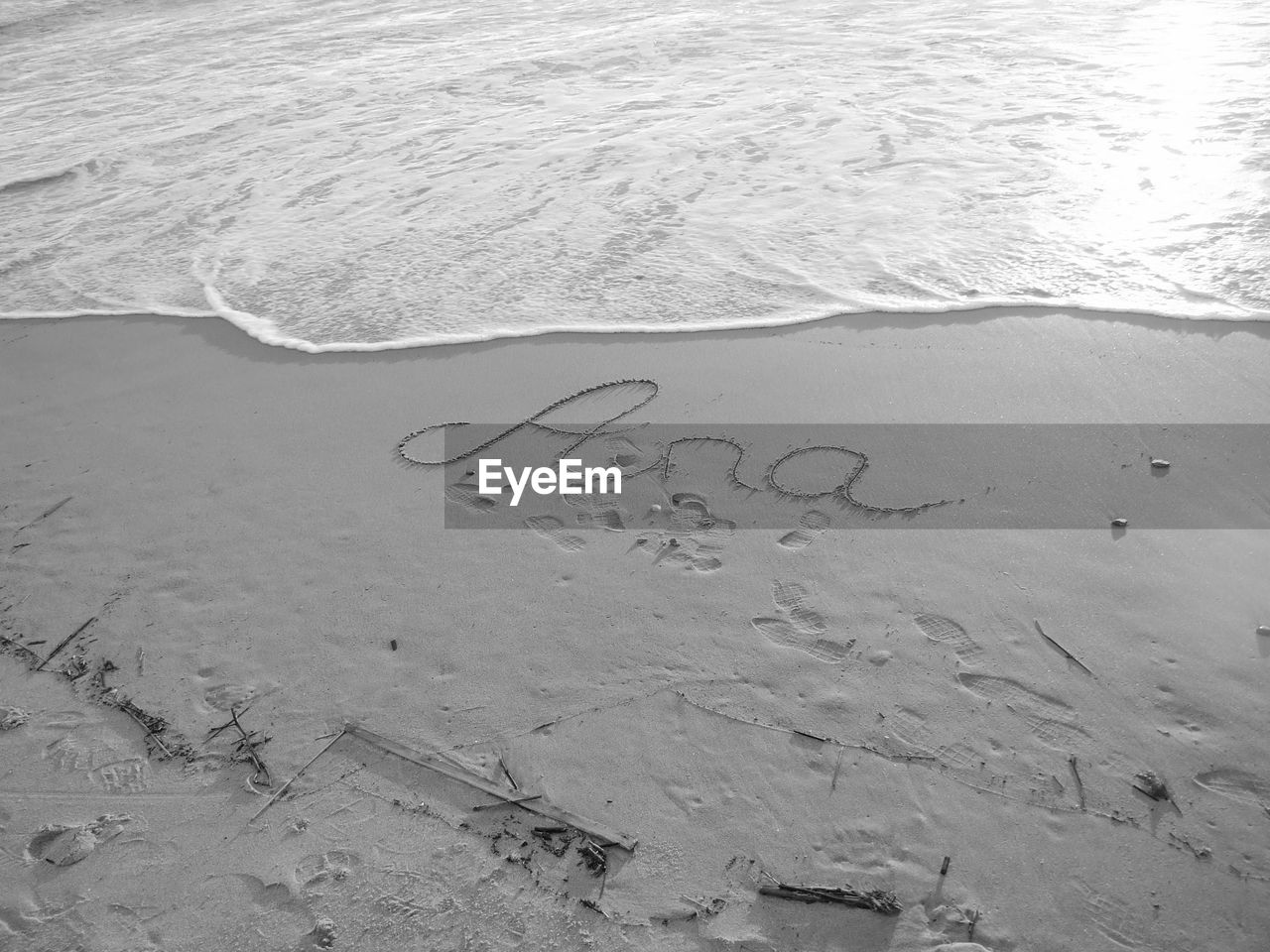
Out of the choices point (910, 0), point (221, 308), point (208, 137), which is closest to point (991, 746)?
point (221, 308)

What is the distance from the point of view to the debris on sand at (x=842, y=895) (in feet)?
7.02

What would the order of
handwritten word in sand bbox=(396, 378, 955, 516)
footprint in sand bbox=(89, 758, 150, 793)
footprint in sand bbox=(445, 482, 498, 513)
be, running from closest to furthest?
footprint in sand bbox=(89, 758, 150, 793) → handwritten word in sand bbox=(396, 378, 955, 516) → footprint in sand bbox=(445, 482, 498, 513)

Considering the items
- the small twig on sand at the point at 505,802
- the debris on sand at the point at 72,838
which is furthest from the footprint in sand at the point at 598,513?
the debris on sand at the point at 72,838

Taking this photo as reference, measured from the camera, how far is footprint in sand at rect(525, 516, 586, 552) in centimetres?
330

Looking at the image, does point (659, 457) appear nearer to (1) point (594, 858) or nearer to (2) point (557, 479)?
(2) point (557, 479)

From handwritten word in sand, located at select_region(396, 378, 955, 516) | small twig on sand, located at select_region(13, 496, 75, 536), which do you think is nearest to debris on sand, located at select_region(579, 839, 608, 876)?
handwritten word in sand, located at select_region(396, 378, 955, 516)

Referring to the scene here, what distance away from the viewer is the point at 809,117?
6.96 metres

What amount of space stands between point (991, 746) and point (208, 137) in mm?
7856

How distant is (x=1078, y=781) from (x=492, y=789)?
1597 millimetres

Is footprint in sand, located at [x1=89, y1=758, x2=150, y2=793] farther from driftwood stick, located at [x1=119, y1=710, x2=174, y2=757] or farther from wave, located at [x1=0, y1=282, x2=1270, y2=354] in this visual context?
wave, located at [x1=0, y1=282, x2=1270, y2=354]

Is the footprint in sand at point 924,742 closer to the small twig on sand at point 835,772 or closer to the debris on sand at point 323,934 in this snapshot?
the small twig on sand at point 835,772

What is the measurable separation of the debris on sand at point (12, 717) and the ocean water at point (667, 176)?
7.57 ft

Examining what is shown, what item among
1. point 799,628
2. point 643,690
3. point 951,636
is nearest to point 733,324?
point 799,628

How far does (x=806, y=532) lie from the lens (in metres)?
3.27
